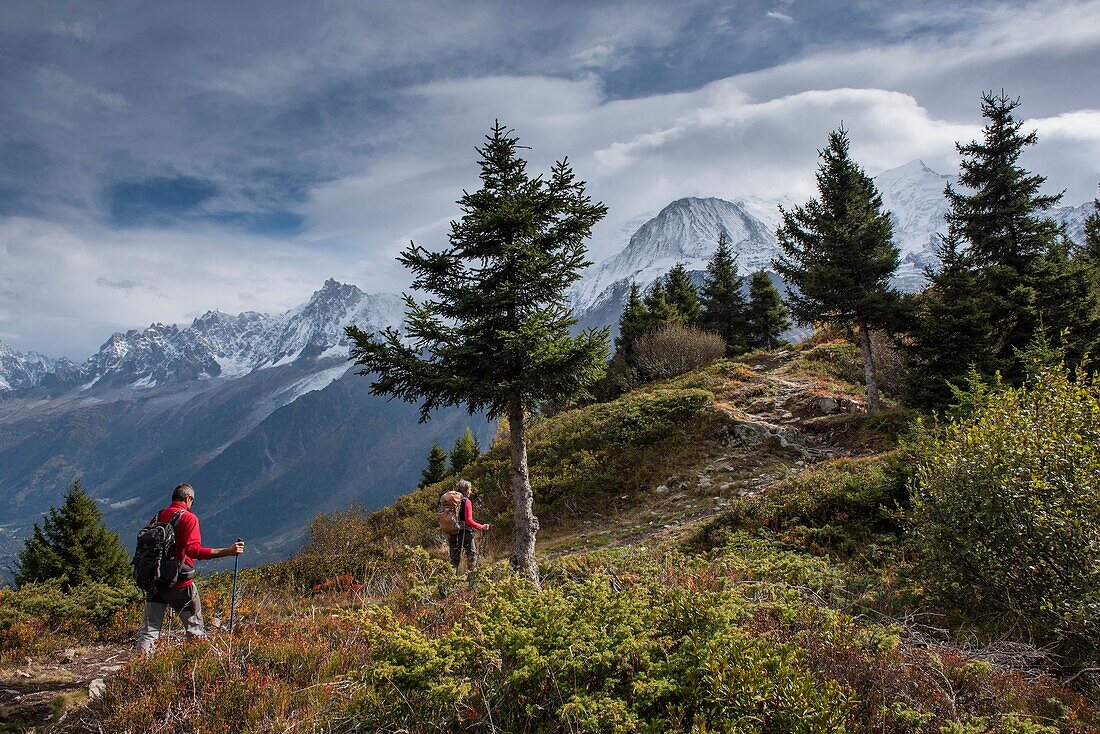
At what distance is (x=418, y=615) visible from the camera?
19.6ft

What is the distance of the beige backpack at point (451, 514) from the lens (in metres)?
10.0

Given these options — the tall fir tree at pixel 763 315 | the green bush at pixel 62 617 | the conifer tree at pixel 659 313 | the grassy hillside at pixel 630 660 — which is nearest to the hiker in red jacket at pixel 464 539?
the grassy hillside at pixel 630 660

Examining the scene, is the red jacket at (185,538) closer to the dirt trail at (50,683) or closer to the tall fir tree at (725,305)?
the dirt trail at (50,683)

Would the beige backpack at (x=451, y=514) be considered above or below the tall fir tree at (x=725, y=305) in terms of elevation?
below

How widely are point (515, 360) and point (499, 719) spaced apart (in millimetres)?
7081

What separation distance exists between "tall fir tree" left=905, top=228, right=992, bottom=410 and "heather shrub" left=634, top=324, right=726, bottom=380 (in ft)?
55.3

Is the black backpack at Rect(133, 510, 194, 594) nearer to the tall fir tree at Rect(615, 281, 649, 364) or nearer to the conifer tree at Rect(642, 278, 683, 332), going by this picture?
the conifer tree at Rect(642, 278, 683, 332)

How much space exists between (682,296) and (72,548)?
136 ft

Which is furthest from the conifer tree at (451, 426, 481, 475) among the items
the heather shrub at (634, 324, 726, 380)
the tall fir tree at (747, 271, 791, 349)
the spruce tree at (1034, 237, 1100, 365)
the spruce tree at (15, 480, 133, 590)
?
the spruce tree at (1034, 237, 1100, 365)

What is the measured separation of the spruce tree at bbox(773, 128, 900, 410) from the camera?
19031mm

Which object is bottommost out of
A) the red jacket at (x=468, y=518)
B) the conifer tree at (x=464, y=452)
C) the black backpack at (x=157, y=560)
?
the conifer tree at (x=464, y=452)

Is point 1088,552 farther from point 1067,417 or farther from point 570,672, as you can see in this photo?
point 570,672

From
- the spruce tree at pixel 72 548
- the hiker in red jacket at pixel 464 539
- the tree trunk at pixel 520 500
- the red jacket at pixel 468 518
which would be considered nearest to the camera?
the red jacket at pixel 468 518

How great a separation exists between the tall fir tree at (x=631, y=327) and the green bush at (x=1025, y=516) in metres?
33.4
